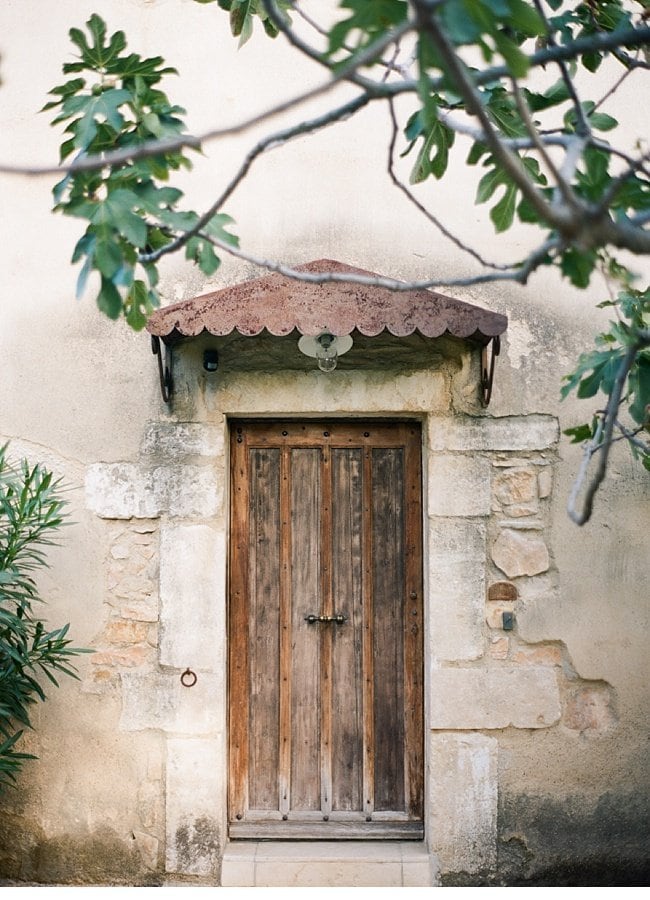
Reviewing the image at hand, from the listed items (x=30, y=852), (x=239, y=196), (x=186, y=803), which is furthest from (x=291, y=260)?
(x=30, y=852)

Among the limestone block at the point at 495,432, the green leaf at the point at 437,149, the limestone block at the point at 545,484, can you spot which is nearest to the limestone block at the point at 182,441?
the limestone block at the point at 495,432

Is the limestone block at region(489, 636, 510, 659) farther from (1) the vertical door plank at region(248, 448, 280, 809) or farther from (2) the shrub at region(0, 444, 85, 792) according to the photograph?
(2) the shrub at region(0, 444, 85, 792)

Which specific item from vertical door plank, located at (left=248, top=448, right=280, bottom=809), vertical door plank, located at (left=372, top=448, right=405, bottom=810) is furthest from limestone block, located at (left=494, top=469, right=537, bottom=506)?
vertical door plank, located at (left=248, top=448, right=280, bottom=809)

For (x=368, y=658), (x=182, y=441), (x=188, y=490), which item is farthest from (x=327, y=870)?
(x=182, y=441)

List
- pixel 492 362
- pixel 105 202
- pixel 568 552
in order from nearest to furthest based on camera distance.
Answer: pixel 105 202 → pixel 492 362 → pixel 568 552

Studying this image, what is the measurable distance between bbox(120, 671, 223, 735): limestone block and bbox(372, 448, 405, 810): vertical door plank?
742 millimetres

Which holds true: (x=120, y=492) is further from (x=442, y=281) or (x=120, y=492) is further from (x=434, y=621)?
(x=442, y=281)

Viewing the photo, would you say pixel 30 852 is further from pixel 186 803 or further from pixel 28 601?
pixel 28 601

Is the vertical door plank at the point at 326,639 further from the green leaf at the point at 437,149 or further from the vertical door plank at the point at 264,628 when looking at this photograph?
the green leaf at the point at 437,149

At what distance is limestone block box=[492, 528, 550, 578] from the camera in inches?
143

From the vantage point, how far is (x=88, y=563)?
369 cm

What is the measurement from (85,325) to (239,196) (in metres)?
0.90

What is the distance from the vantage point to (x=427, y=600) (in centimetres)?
371

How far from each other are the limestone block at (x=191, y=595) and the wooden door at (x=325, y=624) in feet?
0.56
